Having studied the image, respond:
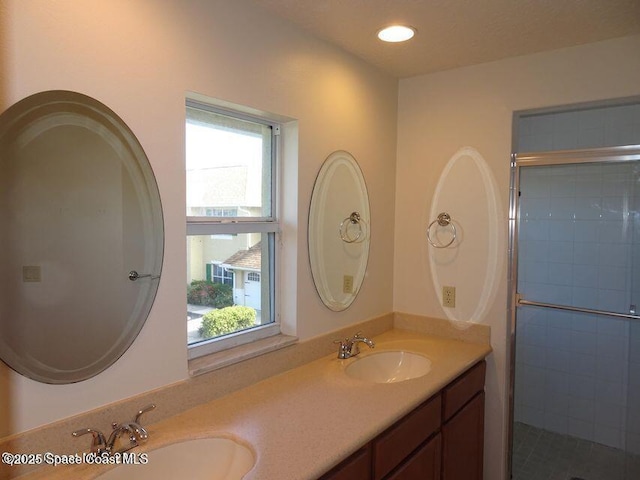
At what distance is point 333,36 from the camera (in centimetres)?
200

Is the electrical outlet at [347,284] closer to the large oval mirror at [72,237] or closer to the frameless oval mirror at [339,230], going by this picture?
the frameless oval mirror at [339,230]

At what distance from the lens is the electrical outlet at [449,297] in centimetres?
248

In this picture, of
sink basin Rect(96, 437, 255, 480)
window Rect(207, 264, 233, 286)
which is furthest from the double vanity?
window Rect(207, 264, 233, 286)

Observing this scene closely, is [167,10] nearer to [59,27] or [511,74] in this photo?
[59,27]

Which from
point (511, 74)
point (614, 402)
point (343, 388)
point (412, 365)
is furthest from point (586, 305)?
point (343, 388)

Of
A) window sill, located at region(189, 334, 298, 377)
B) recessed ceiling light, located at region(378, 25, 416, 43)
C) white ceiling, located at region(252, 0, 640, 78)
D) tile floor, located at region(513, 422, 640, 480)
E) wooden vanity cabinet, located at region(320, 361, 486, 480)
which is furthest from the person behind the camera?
tile floor, located at region(513, 422, 640, 480)

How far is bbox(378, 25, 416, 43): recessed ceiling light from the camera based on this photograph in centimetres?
189

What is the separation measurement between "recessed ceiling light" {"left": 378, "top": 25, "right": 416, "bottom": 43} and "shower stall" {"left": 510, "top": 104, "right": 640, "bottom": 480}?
0.88m

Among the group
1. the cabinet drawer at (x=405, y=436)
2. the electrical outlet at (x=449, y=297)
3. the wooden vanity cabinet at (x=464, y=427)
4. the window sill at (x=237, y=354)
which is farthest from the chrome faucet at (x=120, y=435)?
the electrical outlet at (x=449, y=297)

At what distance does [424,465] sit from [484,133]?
1.67 metres

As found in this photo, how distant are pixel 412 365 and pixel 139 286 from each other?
144cm

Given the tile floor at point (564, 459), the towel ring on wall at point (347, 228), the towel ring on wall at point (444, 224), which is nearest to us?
the towel ring on wall at point (347, 228)

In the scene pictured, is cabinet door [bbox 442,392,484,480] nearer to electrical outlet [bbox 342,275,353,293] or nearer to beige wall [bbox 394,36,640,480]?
beige wall [bbox 394,36,640,480]

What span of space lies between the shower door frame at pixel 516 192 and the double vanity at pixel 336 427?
9.5 inches
